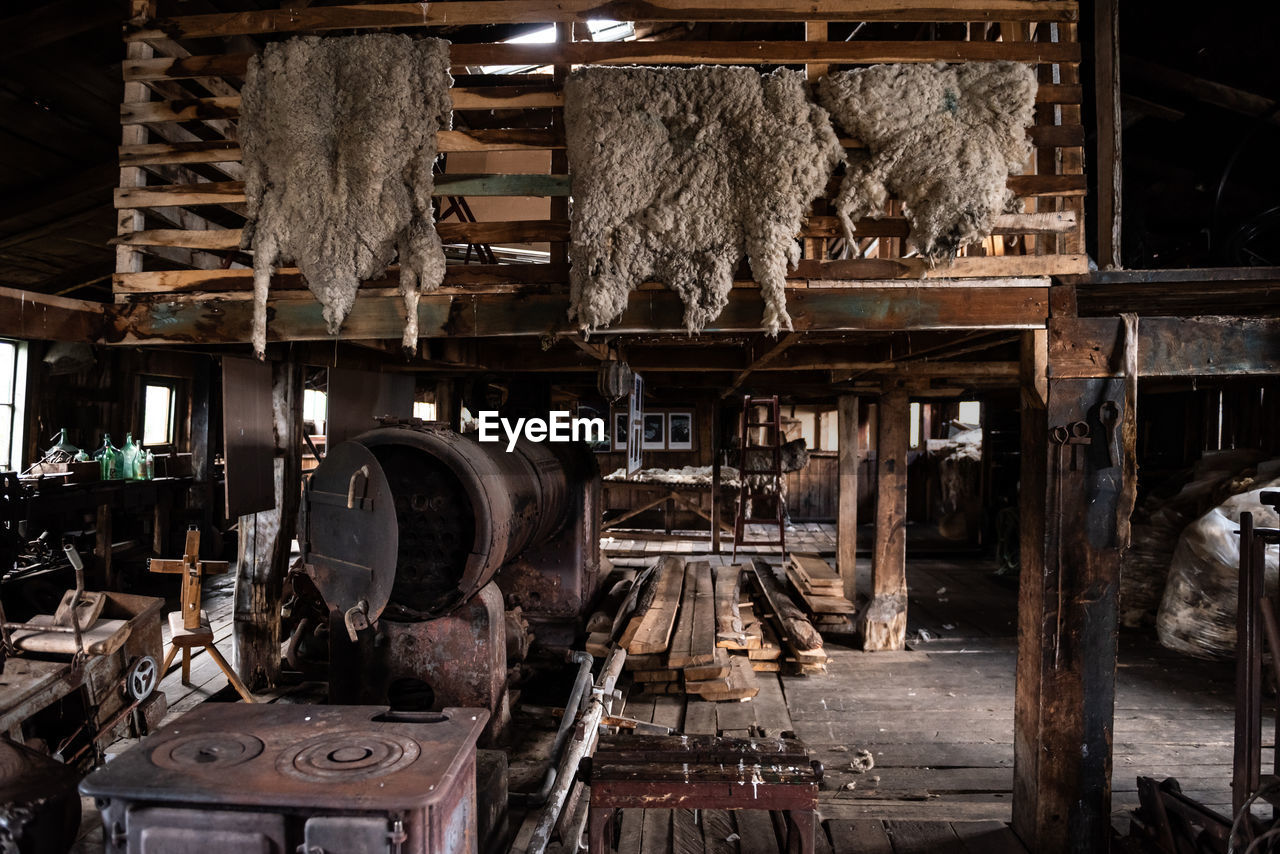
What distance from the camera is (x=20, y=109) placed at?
18.0 ft

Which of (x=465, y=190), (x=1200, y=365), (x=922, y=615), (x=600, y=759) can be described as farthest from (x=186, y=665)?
(x=922, y=615)

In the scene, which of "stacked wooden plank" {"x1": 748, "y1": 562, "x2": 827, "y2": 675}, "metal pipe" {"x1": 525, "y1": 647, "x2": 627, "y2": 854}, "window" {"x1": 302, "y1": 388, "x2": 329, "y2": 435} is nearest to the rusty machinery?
"metal pipe" {"x1": 525, "y1": 647, "x2": 627, "y2": 854}

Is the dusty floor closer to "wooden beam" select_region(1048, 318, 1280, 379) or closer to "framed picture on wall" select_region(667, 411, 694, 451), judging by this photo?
"wooden beam" select_region(1048, 318, 1280, 379)

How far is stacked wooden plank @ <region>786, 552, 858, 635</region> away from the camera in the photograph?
783 centimetres

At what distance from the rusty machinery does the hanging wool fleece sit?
2.88 ft

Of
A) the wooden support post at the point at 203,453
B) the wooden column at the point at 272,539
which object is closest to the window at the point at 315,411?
the wooden support post at the point at 203,453

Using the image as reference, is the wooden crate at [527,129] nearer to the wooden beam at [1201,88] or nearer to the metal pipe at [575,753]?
the metal pipe at [575,753]

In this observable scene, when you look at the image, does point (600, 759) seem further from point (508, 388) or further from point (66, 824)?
point (508, 388)

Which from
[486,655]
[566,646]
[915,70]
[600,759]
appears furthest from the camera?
[566,646]

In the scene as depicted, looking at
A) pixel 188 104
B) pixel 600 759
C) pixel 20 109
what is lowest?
pixel 600 759

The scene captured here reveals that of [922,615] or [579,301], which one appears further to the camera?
[922,615]

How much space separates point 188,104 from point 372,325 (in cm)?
174

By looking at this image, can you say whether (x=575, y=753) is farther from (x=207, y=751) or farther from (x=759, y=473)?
(x=759, y=473)

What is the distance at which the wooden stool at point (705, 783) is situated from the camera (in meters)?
3.11
